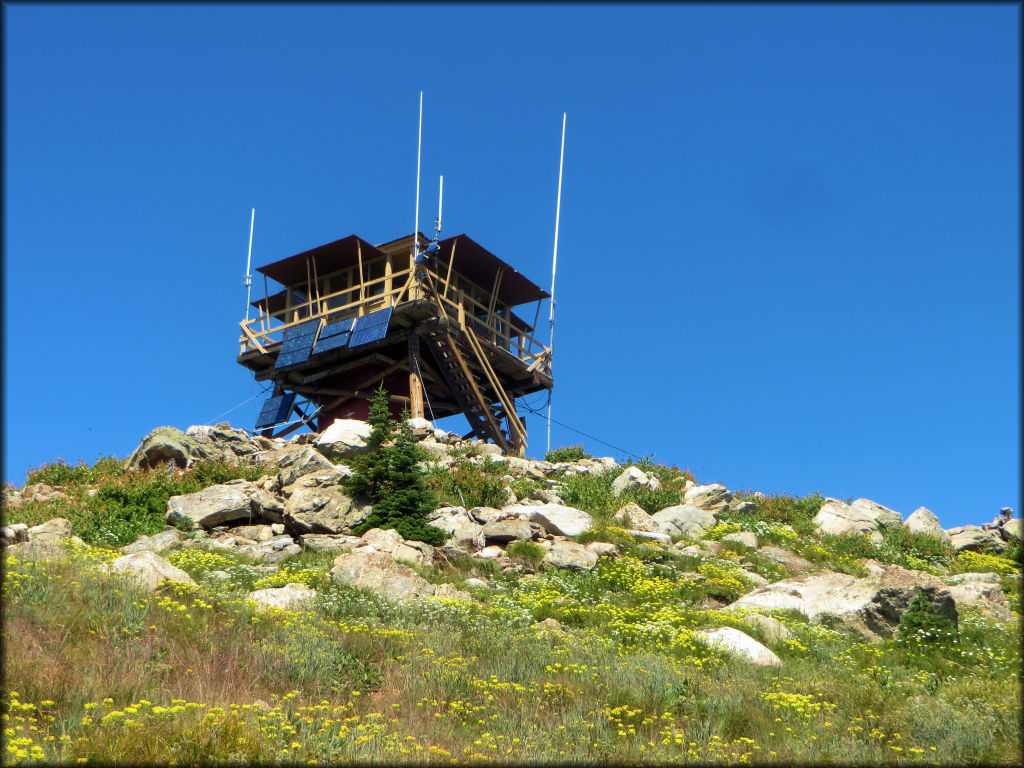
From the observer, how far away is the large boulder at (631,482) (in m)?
23.3

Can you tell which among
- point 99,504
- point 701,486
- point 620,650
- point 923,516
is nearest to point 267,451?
point 99,504

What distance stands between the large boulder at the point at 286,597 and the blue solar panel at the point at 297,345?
19.2 metres

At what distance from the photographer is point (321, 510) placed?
17828 mm

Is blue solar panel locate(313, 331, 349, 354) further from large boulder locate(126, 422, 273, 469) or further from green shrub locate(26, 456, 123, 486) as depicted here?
green shrub locate(26, 456, 123, 486)

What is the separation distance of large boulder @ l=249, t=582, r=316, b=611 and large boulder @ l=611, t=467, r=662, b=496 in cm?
1168

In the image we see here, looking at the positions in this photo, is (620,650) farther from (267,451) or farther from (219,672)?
(267,451)

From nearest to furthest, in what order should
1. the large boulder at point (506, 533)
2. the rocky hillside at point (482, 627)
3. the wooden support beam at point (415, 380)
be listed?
1. the rocky hillside at point (482, 627)
2. the large boulder at point (506, 533)
3. the wooden support beam at point (415, 380)

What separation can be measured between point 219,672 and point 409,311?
21.6 meters

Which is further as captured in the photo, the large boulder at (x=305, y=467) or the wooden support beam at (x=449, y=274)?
the wooden support beam at (x=449, y=274)

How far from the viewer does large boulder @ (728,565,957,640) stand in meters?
13.4

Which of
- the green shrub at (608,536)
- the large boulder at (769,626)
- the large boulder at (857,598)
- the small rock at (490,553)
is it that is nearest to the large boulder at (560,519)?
the green shrub at (608,536)

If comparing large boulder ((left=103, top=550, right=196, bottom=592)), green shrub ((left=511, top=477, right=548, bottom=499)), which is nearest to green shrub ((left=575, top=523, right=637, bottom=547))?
green shrub ((left=511, top=477, right=548, bottom=499))

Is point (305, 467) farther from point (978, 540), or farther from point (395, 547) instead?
point (978, 540)

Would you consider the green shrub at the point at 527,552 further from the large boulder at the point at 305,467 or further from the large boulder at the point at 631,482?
the large boulder at the point at 631,482
